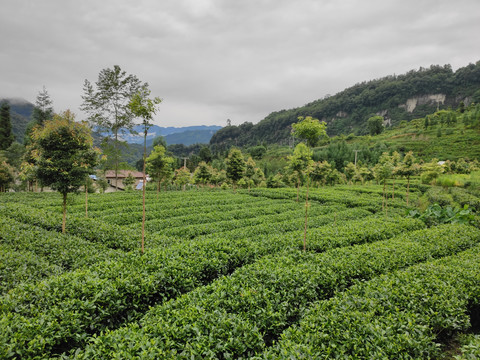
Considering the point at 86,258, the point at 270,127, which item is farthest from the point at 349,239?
the point at 270,127

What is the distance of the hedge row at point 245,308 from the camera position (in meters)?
3.50

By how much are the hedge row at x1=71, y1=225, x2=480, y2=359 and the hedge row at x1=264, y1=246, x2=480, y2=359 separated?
450 mm

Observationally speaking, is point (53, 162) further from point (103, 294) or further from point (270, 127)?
point (270, 127)

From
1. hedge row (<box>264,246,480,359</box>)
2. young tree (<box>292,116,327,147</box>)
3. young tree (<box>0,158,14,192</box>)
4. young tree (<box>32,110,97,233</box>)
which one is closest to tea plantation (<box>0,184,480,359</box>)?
hedge row (<box>264,246,480,359</box>)

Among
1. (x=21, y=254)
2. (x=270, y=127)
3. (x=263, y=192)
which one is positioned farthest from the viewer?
(x=270, y=127)

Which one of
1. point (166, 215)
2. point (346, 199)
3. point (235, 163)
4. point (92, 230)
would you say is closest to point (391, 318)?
point (92, 230)

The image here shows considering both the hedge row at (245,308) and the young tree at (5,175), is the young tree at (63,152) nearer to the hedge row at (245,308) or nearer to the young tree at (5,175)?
the hedge row at (245,308)

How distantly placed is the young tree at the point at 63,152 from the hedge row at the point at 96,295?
5.34 metres

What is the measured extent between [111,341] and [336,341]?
348 cm

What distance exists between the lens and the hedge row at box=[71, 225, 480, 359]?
11.5ft

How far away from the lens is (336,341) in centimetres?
383

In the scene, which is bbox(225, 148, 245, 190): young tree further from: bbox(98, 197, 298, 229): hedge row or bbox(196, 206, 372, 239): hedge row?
bbox(196, 206, 372, 239): hedge row

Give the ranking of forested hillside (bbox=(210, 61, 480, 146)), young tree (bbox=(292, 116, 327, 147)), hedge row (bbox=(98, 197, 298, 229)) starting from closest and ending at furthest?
young tree (bbox=(292, 116, 327, 147))
hedge row (bbox=(98, 197, 298, 229))
forested hillside (bbox=(210, 61, 480, 146))

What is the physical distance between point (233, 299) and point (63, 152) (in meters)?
9.08
